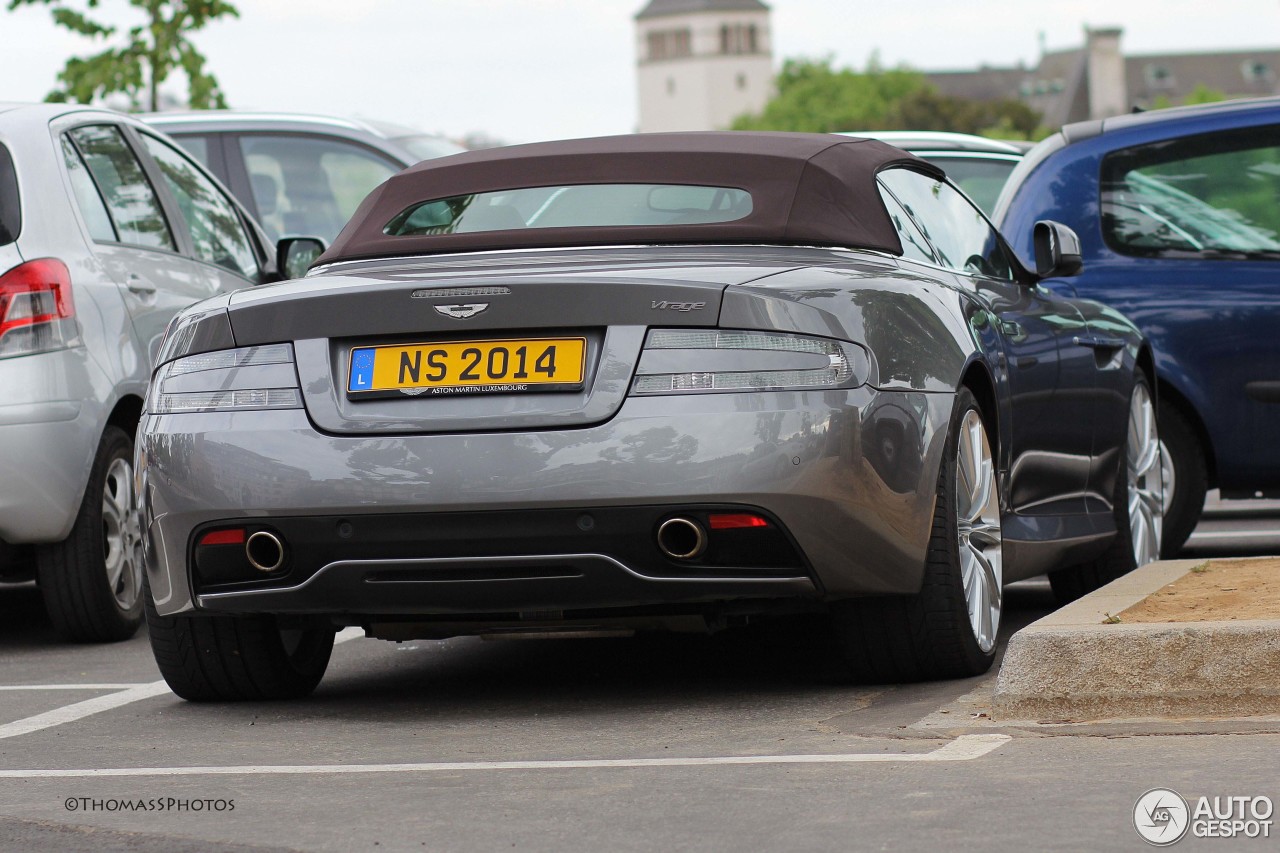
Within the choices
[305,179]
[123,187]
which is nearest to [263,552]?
[123,187]

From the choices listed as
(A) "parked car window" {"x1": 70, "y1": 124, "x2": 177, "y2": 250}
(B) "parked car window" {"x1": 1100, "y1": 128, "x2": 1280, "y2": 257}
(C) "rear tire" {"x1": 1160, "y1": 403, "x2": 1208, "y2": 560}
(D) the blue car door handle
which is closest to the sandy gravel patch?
(D) the blue car door handle

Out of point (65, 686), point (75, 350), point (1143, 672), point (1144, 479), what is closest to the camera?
point (1143, 672)

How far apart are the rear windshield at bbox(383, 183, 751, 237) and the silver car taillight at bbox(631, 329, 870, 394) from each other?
854 mm

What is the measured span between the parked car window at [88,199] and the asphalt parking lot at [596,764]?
190cm

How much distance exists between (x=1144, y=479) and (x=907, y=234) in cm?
209

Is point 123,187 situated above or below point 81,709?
Answer: above

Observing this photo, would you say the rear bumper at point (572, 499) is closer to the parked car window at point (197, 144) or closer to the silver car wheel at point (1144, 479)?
the silver car wheel at point (1144, 479)

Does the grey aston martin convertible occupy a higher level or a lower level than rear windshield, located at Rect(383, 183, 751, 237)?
lower

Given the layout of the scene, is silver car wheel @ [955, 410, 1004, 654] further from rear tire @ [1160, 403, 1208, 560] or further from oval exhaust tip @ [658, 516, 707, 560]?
rear tire @ [1160, 403, 1208, 560]

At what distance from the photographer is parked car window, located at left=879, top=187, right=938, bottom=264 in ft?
19.7

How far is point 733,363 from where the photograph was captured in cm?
498

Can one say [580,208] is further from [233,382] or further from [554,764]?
[554,764]

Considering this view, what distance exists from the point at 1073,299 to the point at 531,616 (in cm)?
276

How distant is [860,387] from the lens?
5051 mm
